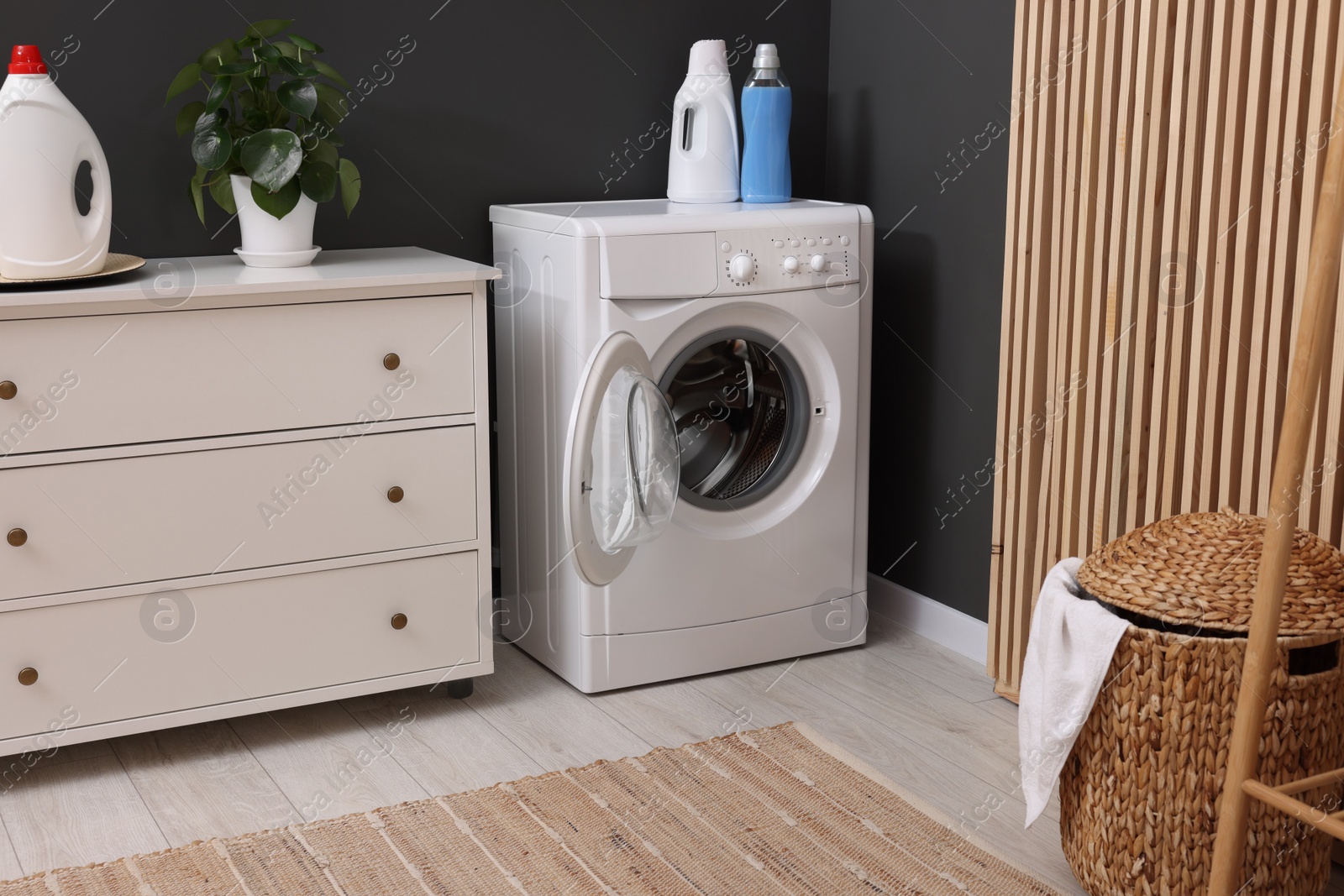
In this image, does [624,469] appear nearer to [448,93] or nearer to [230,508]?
[230,508]

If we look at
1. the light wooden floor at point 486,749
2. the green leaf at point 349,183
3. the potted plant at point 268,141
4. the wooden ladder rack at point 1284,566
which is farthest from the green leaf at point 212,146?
the wooden ladder rack at point 1284,566

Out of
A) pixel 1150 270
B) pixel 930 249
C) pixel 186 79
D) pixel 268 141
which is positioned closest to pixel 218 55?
pixel 186 79

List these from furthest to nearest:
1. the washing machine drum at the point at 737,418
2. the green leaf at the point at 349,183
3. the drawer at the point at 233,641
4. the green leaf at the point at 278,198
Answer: the washing machine drum at the point at 737,418, the green leaf at the point at 349,183, the green leaf at the point at 278,198, the drawer at the point at 233,641

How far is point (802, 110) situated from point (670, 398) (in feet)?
3.12

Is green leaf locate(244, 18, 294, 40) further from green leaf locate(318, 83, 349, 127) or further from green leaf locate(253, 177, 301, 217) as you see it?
green leaf locate(253, 177, 301, 217)

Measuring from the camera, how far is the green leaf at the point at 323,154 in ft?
7.63

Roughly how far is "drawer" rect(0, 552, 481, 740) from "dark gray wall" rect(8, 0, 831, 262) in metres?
0.74

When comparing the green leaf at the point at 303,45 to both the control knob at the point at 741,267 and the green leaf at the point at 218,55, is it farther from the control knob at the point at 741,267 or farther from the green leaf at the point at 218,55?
the control knob at the point at 741,267

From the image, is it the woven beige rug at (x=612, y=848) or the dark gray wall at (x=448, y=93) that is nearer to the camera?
the woven beige rug at (x=612, y=848)

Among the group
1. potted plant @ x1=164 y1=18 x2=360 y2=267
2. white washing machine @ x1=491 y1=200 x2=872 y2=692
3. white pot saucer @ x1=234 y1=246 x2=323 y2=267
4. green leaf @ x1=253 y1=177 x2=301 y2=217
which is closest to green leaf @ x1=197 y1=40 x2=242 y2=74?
potted plant @ x1=164 y1=18 x2=360 y2=267

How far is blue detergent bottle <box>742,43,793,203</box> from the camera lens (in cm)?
277

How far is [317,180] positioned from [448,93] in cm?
52

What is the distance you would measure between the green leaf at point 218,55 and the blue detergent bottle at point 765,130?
3.50ft

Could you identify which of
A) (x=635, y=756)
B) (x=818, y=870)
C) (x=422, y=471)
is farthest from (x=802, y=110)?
(x=818, y=870)
